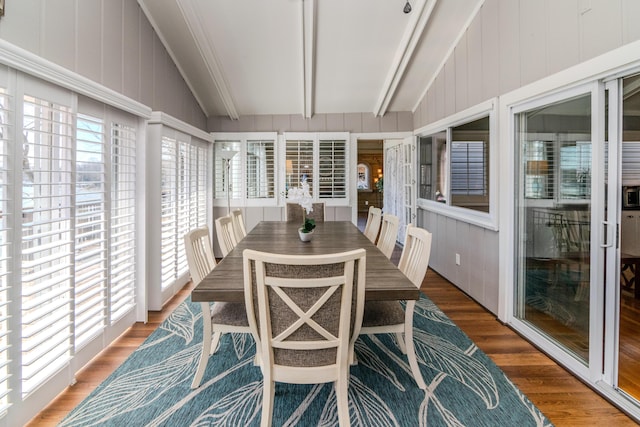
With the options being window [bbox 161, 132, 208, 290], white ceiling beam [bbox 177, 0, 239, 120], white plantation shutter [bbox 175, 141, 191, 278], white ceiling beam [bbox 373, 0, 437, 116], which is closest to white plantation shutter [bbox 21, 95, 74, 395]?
window [bbox 161, 132, 208, 290]

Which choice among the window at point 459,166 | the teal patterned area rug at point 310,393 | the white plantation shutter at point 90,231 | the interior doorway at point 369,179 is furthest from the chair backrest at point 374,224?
the interior doorway at point 369,179

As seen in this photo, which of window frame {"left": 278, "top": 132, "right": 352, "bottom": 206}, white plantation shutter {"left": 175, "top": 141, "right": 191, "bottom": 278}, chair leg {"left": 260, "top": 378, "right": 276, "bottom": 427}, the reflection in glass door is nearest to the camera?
chair leg {"left": 260, "top": 378, "right": 276, "bottom": 427}

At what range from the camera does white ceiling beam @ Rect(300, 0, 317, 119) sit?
3.17m

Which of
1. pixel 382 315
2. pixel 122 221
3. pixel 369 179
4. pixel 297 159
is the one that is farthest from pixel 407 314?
pixel 369 179

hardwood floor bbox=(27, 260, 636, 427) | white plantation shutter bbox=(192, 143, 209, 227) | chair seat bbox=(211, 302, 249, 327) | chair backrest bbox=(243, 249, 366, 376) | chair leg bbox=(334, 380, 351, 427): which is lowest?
hardwood floor bbox=(27, 260, 636, 427)

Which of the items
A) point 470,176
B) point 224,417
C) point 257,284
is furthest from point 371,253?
point 470,176

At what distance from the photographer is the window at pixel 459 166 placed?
3324mm

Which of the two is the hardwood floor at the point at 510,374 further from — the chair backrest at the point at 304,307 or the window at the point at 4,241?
the chair backrest at the point at 304,307

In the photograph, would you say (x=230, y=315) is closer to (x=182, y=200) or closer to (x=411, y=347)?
(x=411, y=347)

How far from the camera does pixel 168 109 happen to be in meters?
3.70

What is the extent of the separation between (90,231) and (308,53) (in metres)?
2.87

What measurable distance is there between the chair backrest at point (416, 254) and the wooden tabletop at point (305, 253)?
19 cm

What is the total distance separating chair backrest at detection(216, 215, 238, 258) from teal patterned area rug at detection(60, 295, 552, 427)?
77 cm

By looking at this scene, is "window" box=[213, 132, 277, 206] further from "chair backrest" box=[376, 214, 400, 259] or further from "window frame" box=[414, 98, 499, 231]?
"chair backrest" box=[376, 214, 400, 259]
